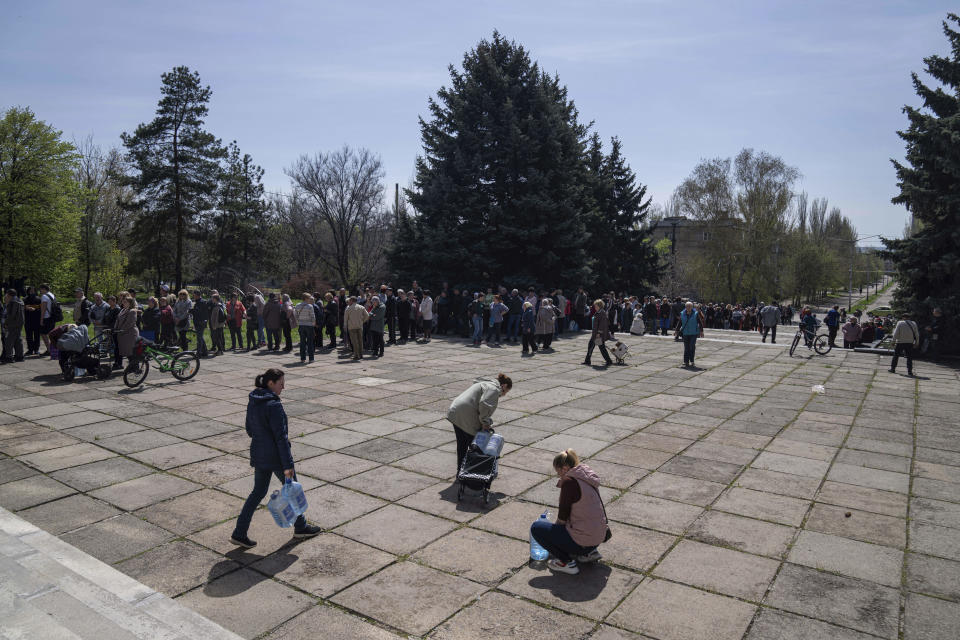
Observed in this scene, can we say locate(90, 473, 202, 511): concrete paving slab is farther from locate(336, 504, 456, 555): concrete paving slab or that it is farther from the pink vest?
the pink vest

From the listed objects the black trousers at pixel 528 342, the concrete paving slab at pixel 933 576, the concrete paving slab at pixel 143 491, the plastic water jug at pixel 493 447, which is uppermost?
the black trousers at pixel 528 342

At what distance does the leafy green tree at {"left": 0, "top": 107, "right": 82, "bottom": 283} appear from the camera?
31672 millimetres

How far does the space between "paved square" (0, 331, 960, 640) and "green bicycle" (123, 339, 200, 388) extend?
38 centimetres

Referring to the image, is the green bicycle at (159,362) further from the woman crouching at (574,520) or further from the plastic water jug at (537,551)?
the woman crouching at (574,520)

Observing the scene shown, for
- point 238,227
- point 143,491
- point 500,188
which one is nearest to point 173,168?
point 238,227

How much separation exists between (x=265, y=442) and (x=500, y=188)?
21.5 metres

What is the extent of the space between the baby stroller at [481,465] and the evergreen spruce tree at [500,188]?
17.9 metres

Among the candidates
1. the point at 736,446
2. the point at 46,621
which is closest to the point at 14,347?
the point at 46,621

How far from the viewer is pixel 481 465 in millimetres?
6441

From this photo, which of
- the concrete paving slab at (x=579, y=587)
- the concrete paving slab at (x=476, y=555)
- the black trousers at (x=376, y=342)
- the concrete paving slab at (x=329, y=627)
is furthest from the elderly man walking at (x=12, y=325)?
the concrete paving slab at (x=579, y=587)

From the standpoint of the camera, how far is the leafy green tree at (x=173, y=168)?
126ft

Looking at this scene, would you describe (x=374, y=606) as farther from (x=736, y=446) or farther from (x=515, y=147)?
(x=515, y=147)

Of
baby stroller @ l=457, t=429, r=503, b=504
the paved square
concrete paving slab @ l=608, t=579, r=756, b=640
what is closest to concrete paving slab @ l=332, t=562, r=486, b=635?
the paved square

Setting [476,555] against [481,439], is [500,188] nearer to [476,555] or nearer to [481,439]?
[481,439]
